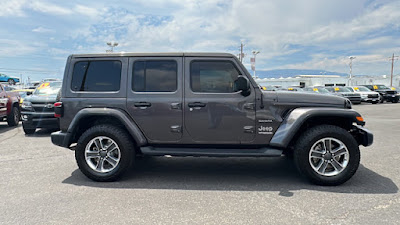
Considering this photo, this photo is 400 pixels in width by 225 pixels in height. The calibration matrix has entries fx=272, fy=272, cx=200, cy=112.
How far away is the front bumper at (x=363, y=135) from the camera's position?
4012mm

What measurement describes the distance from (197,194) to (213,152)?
0.66 metres

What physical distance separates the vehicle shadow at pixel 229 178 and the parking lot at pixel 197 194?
1cm

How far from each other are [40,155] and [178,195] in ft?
12.7

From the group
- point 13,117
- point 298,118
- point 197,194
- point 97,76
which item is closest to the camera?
point 197,194

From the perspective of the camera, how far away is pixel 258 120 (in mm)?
4043

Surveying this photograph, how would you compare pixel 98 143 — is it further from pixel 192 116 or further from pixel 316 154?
pixel 316 154

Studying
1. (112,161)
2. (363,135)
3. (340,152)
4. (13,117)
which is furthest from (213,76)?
(13,117)

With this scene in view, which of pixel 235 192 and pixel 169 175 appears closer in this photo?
pixel 235 192

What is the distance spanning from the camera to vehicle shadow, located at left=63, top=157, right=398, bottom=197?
3.93 metres

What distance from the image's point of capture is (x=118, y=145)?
4.13 m

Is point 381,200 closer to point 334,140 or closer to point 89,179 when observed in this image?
point 334,140

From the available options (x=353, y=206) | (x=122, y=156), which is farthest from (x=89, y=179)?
(x=353, y=206)

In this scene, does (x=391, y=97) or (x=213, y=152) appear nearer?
(x=213, y=152)

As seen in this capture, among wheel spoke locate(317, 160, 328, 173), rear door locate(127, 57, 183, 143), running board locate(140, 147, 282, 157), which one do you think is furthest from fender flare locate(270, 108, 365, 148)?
rear door locate(127, 57, 183, 143)
